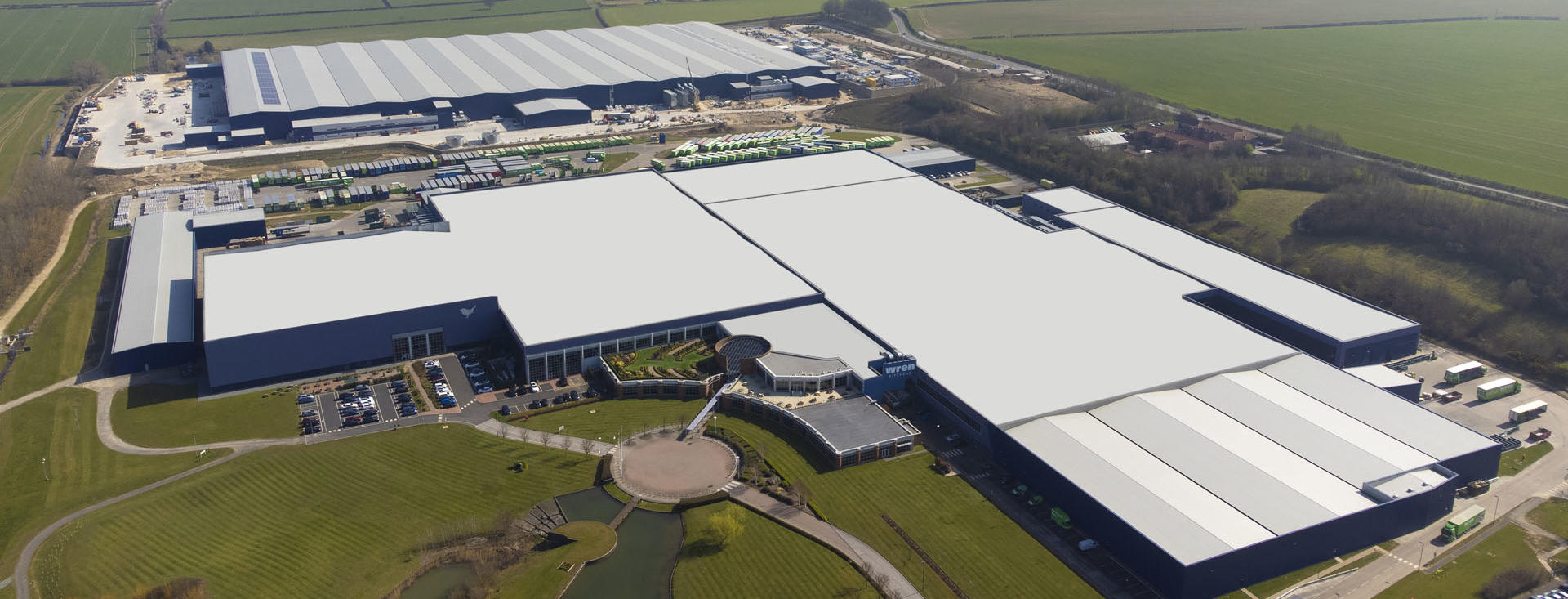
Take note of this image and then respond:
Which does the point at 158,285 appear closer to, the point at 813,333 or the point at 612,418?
the point at 612,418

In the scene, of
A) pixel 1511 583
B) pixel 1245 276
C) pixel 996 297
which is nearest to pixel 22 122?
pixel 996 297

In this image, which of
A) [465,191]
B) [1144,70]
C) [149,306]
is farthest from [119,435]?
[1144,70]

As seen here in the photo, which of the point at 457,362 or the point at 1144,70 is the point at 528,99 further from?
the point at 1144,70

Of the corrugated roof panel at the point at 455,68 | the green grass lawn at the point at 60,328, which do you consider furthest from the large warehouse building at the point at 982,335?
the corrugated roof panel at the point at 455,68

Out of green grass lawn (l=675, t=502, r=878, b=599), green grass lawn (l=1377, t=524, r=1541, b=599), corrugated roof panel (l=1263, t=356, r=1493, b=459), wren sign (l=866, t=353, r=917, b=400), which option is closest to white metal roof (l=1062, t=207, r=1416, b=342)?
corrugated roof panel (l=1263, t=356, r=1493, b=459)

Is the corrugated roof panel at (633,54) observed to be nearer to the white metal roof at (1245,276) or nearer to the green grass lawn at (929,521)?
the white metal roof at (1245,276)
